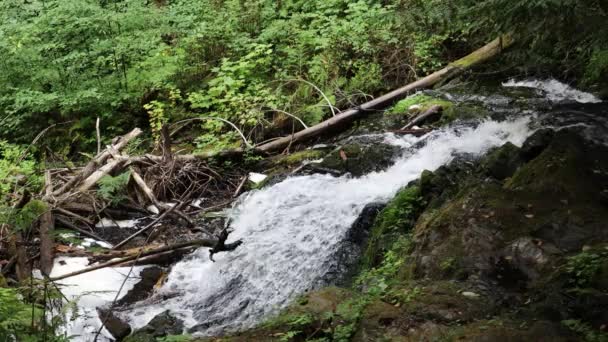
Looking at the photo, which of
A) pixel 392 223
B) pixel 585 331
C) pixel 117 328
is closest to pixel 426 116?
pixel 392 223

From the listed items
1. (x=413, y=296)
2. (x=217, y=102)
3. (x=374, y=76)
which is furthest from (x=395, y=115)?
(x=413, y=296)

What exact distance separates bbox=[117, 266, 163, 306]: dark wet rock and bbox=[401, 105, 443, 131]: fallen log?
16.0 ft

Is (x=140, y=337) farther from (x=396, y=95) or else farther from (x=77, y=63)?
(x=77, y=63)

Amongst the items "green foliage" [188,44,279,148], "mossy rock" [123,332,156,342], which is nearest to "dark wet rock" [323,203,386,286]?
"mossy rock" [123,332,156,342]

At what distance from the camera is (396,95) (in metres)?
10.7

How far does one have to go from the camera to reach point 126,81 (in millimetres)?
12766

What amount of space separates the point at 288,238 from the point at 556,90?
608 centimetres

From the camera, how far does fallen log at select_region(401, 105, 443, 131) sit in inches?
370

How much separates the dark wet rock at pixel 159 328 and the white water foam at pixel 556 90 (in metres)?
7.29

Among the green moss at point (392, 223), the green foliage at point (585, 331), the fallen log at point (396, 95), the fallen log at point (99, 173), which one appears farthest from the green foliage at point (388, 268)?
the fallen log at point (99, 173)

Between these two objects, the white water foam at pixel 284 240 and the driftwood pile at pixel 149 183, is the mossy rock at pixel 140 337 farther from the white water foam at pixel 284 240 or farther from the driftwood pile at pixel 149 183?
the driftwood pile at pixel 149 183

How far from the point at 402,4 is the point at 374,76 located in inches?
75.4

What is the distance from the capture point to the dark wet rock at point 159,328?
531 centimetres

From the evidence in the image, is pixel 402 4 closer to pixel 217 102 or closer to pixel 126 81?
pixel 217 102
